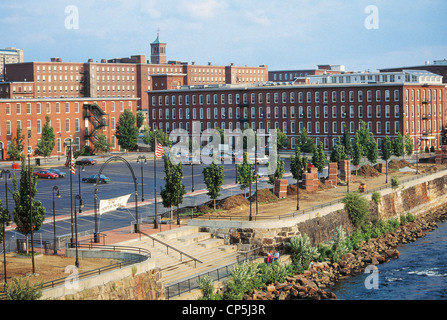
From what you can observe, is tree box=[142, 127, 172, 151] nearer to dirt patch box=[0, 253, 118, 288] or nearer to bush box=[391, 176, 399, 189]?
bush box=[391, 176, 399, 189]

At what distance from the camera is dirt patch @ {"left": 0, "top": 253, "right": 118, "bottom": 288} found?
3284cm

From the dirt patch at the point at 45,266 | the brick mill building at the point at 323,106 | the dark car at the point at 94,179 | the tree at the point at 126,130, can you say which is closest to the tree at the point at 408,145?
the brick mill building at the point at 323,106

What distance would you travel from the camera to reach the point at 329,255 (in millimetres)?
48469

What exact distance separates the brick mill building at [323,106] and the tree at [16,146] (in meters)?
34.5

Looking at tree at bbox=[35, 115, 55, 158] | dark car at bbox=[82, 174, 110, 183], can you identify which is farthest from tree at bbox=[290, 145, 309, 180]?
tree at bbox=[35, 115, 55, 158]

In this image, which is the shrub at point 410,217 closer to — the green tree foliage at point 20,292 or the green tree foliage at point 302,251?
the green tree foliage at point 302,251

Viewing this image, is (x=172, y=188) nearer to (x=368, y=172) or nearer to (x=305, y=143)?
(x=368, y=172)

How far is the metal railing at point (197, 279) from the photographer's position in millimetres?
35125

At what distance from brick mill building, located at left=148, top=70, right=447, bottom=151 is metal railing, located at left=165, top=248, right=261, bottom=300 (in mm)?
65581

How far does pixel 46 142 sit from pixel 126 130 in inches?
616

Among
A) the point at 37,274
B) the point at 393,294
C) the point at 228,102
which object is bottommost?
the point at 393,294
